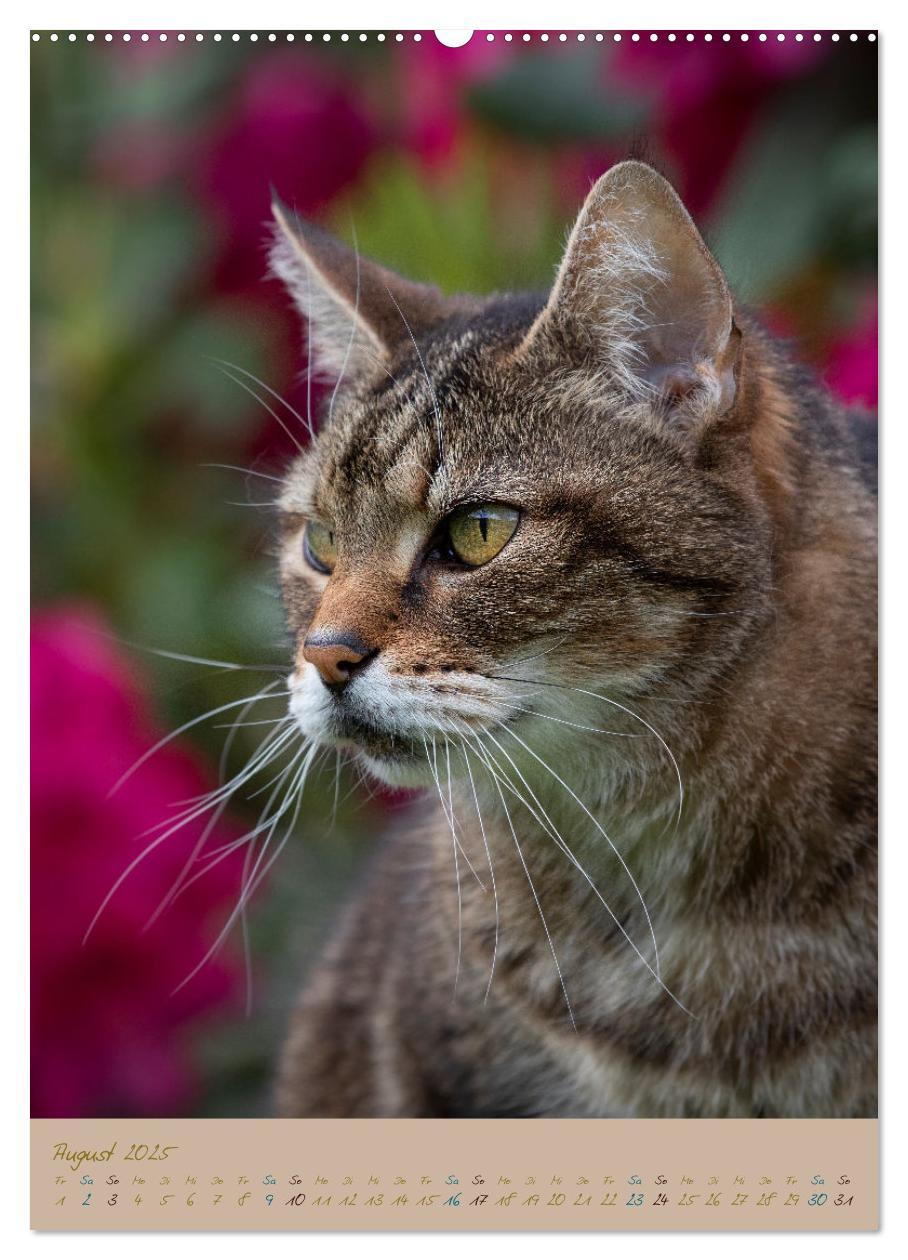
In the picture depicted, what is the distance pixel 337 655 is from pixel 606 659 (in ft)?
0.65

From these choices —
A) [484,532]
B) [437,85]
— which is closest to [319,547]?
[484,532]

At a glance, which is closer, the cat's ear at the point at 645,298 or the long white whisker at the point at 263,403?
the cat's ear at the point at 645,298

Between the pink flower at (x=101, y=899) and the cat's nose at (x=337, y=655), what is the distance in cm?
40

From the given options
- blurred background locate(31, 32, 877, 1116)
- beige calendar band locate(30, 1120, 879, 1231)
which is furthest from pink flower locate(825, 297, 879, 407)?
beige calendar band locate(30, 1120, 879, 1231)

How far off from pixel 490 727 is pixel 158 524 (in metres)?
0.79

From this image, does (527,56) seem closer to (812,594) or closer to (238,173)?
(238,173)

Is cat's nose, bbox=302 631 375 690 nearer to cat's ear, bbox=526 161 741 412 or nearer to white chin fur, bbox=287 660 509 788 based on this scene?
white chin fur, bbox=287 660 509 788

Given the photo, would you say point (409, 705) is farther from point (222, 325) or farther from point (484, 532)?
point (222, 325)

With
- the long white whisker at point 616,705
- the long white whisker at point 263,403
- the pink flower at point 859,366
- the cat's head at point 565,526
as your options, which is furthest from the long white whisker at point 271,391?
the pink flower at point 859,366

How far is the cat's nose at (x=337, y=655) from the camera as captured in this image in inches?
41.9

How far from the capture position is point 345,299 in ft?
4.17

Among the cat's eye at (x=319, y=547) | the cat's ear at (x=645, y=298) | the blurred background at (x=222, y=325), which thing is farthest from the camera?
the blurred background at (x=222, y=325)

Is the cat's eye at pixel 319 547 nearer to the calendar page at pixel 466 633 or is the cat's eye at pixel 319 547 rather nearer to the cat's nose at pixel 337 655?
the calendar page at pixel 466 633

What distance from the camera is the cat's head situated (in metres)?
1.06
